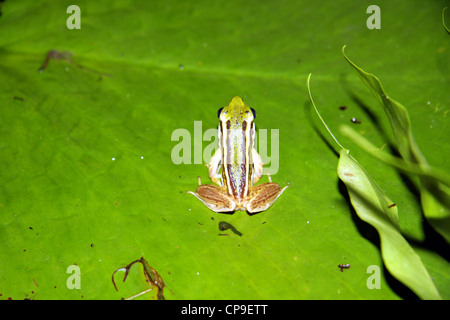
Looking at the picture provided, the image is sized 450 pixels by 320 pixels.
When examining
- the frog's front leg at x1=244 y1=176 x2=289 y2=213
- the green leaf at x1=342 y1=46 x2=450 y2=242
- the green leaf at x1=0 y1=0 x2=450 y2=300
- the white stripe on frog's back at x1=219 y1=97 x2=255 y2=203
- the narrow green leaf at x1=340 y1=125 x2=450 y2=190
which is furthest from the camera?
the white stripe on frog's back at x1=219 y1=97 x2=255 y2=203

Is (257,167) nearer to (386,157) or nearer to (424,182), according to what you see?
(424,182)

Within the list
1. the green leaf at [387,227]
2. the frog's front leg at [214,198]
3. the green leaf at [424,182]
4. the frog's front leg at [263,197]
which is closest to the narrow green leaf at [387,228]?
the green leaf at [387,227]

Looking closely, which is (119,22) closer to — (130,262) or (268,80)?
(268,80)

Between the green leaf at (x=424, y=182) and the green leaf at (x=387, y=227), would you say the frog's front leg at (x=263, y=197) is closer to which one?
the green leaf at (x=387, y=227)

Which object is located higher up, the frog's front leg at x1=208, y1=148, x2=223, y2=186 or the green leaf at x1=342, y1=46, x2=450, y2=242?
the frog's front leg at x1=208, y1=148, x2=223, y2=186

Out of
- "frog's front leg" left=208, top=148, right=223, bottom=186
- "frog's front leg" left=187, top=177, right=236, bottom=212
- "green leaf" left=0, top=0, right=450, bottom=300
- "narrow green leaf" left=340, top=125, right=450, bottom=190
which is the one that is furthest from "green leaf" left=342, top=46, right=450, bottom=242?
"frog's front leg" left=208, top=148, right=223, bottom=186

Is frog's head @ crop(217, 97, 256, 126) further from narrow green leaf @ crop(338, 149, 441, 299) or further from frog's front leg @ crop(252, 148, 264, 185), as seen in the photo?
narrow green leaf @ crop(338, 149, 441, 299)

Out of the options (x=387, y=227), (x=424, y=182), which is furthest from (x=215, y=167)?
(x=424, y=182)
